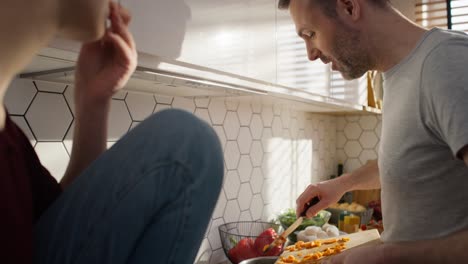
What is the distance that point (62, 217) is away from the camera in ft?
1.57

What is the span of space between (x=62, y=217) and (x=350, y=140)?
236 centimetres

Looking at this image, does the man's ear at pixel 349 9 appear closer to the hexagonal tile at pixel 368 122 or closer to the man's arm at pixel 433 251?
the man's arm at pixel 433 251

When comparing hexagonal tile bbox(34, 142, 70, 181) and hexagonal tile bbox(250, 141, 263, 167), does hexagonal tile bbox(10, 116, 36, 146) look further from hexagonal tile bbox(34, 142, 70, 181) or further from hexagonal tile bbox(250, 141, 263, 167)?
hexagonal tile bbox(250, 141, 263, 167)

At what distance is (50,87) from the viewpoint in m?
0.99

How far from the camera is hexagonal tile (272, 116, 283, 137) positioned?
1938mm

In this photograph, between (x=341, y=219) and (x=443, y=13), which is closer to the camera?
(x=341, y=219)

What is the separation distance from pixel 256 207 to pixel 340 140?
1.11m

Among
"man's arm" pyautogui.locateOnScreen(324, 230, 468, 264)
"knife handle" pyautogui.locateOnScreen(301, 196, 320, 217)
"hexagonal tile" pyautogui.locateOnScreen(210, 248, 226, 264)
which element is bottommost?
"hexagonal tile" pyautogui.locateOnScreen(210, 248, 226, 264)

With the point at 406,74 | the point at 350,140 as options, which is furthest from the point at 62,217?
the point at 350,140

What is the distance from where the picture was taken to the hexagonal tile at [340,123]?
2645 mm

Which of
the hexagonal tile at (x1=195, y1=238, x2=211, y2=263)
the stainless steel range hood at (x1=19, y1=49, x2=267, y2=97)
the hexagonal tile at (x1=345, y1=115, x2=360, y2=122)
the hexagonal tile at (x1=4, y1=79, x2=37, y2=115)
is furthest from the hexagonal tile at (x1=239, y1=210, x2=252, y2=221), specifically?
the hexagonal tile at (x1=345, y1=115, x2=360, y2=122)

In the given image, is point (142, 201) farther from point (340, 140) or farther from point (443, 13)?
point (443, 13)

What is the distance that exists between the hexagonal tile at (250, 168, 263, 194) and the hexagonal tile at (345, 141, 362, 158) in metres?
1.02

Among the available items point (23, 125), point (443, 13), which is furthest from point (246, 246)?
point (443, 13)
